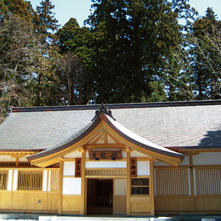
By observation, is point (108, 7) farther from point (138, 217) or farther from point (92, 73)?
point (138, 217)

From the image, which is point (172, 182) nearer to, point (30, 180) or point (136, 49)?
point (30, 180)

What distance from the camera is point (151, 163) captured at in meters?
11.7

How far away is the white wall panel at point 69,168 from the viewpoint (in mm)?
12156

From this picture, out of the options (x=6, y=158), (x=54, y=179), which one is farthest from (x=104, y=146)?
(x=6, y=158)

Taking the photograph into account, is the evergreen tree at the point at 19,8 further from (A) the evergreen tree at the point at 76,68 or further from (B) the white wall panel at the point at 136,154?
(B) the white wall panel at the point at 136,154

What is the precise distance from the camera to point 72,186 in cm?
1206

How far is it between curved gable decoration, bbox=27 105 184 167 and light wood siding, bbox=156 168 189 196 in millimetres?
1325

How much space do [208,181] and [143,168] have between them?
8.77 feet

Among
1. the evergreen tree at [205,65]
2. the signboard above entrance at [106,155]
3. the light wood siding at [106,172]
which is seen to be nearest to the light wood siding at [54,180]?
the light wood siding at [106,172]

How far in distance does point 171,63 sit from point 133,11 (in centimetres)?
690

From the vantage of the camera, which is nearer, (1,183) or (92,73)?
(1,183)

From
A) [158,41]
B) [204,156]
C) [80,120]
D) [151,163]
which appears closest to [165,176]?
[151,163]

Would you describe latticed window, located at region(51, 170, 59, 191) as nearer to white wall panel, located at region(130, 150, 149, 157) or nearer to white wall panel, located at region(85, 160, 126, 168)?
white wall panel, located at region(85, 160, 126, 168)

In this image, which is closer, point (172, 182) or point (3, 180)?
point (172, 182)
